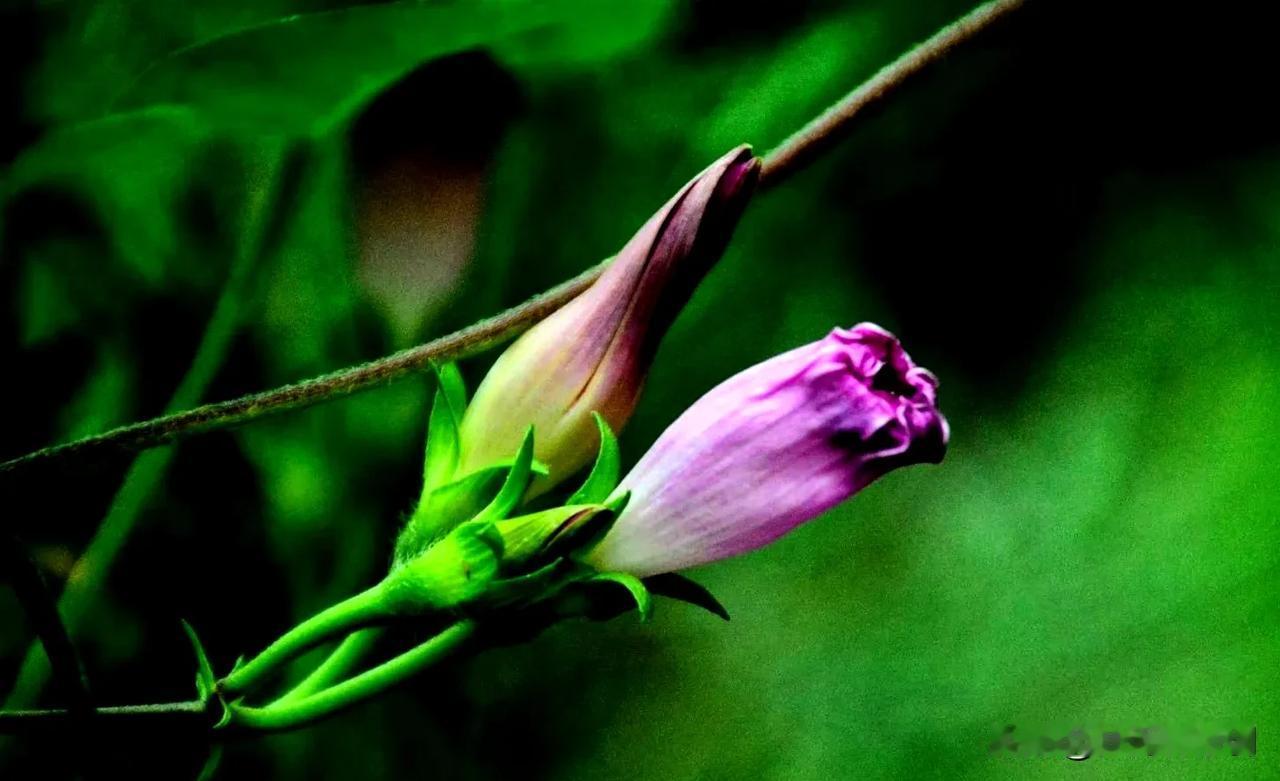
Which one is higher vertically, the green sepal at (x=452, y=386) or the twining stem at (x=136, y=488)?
the green sepal at (x=452, y=386)

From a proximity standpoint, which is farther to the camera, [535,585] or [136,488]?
[136,488]

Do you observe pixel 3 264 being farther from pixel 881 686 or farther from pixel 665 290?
pixel 881 686

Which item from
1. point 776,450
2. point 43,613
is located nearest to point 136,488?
point 43,613

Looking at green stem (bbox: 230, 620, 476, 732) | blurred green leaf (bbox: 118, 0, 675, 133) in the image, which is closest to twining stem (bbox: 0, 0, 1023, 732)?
green stem (bbox: 230, 620, 476, 732)

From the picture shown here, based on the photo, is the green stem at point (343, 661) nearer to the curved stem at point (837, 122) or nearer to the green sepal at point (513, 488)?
the green sepal at point (513, 488)

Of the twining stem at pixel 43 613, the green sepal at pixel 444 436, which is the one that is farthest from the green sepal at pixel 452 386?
the twining stem at pixel 43 613

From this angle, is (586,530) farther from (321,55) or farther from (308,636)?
(321,55)

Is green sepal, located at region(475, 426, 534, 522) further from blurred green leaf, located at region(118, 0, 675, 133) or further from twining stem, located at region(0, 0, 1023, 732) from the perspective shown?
blurred green leaf, located at region(118, 0, 675, 133)
